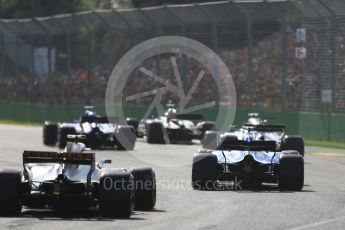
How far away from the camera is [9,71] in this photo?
5500cm

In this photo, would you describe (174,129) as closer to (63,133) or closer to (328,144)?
(328,144)

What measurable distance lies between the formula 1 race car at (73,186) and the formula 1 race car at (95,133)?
47.5 ft

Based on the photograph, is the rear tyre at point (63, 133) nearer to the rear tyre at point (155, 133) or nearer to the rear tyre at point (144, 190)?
the rear tyre at point (155, 133)

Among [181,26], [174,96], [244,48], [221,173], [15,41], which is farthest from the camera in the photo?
[15,41]

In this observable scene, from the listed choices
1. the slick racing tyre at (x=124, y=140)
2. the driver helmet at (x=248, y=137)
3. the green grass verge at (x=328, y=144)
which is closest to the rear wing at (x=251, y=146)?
the driver helmet at (x=248, y=137)

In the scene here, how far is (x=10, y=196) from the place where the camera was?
13.8 meters

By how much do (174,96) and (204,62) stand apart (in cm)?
267

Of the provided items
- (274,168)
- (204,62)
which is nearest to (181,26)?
(204,62)

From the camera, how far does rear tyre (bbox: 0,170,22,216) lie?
45.4 ft

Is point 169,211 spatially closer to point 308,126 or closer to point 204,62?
point 308,126

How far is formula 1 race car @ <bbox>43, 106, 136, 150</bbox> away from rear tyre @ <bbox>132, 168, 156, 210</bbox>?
48.1 feet

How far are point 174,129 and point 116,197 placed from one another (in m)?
20.6

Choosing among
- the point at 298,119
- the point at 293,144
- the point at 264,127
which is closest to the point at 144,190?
the point at 264,127

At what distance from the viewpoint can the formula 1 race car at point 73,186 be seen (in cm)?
1378
